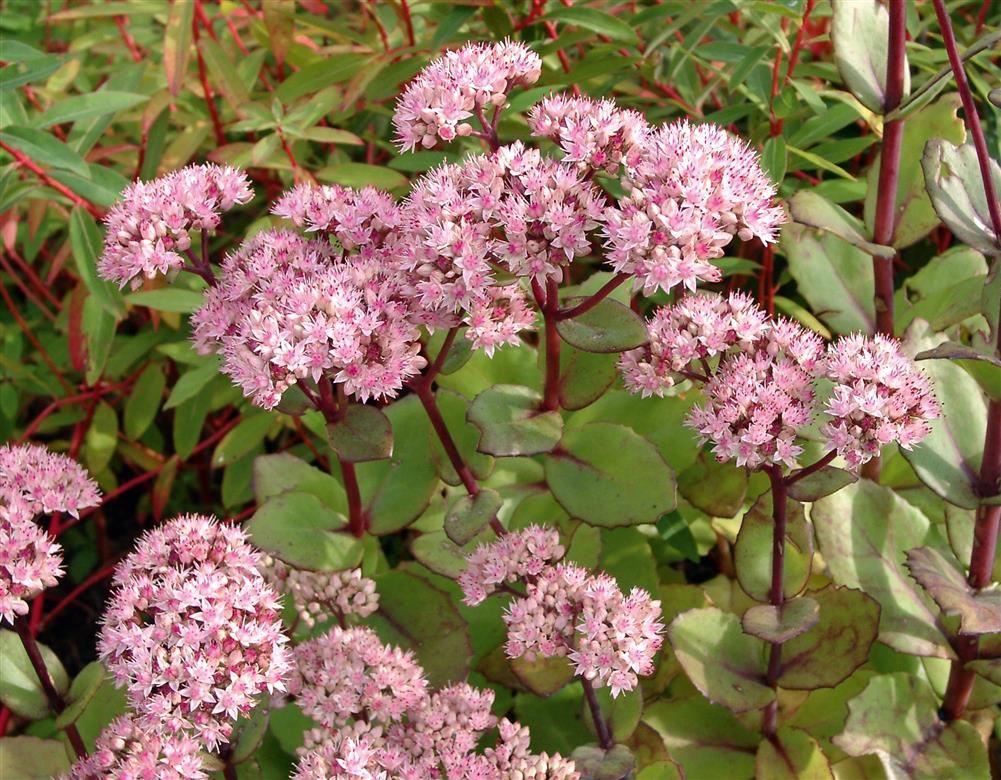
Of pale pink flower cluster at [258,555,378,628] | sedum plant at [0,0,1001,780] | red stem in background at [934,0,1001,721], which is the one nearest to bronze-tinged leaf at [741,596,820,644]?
sedum plant at [0,0,1001,780]

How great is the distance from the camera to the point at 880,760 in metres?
1.53

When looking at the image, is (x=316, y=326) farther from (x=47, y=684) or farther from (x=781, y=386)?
(x=47, y=684)

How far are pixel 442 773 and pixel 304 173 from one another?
119 cm

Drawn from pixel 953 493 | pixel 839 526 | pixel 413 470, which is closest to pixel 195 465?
pixel 413 470

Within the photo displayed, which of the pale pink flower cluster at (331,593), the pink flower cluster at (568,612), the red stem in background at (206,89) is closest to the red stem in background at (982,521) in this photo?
the pink flower cluster at (568,612)

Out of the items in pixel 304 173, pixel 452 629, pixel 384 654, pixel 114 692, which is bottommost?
pixel 114 692

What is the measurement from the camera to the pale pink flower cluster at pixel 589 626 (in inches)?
49.9

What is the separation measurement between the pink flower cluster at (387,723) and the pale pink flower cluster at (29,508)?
37 centimetres

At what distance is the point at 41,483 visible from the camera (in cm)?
149

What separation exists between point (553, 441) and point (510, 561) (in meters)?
0.22

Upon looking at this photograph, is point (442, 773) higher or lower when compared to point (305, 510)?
lower

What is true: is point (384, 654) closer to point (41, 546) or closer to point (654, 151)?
point (41, 546)

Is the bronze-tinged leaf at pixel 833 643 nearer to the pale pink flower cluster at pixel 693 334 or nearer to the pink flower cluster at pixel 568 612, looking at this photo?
the pink flower cluster at pixel 568 612

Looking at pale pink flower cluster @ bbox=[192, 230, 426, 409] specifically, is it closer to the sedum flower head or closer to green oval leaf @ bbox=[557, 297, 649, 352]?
green oval leaf @ bbox=[557, 297, 649, 352]
